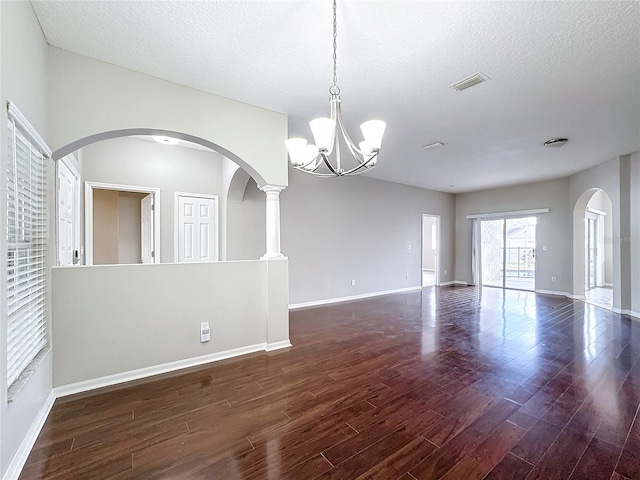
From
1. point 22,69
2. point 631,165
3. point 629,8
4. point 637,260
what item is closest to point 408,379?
point 629,8

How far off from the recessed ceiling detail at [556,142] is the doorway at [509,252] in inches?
143

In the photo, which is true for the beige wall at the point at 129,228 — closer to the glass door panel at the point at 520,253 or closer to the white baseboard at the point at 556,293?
the glass door panel at the point at 520,253

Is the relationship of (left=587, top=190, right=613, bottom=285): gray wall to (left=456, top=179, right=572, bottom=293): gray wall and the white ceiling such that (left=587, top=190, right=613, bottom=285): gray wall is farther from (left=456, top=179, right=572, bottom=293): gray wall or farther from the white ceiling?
the white ceiling

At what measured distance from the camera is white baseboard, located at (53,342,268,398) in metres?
2.46

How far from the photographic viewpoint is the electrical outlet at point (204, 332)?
10.1 feet

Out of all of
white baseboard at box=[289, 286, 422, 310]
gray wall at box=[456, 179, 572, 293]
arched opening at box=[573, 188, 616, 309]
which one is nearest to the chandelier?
white baseboard at box=[289, 286, 422, 310]

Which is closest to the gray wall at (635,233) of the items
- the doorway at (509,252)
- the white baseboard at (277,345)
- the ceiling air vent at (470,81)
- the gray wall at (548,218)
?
the gray wall at (548,218)

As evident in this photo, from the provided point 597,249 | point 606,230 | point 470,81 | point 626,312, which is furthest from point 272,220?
point 606,230

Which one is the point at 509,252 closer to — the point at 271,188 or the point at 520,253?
the point at 520,253

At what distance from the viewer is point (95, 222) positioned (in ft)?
18.2

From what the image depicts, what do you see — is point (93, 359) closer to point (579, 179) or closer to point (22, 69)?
point (22, 69)

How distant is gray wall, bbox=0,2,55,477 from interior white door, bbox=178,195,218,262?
2435 millimetres

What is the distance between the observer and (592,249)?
7.61m

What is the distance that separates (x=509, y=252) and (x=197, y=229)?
→ 8.05 m
